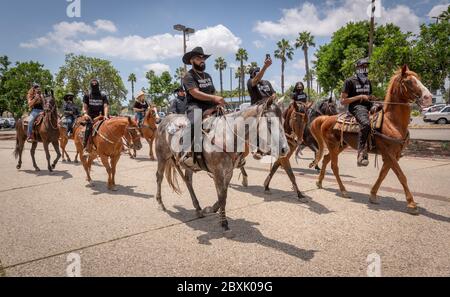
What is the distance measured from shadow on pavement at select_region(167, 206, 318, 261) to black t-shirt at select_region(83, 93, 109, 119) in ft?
16.9

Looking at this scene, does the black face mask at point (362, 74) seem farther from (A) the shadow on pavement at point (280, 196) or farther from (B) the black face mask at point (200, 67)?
(B) the black face mask at point (200, 67)

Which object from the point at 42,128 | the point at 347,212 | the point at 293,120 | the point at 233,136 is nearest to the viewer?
the point at 233,136

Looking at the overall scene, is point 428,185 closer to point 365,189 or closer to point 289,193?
point 365,189

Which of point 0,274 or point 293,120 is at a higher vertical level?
point 293,120

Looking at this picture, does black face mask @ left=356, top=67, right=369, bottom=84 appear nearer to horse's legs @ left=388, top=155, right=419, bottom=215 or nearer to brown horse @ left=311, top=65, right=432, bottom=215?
brown horse @ left=311, top=65, right=432, bottom=215

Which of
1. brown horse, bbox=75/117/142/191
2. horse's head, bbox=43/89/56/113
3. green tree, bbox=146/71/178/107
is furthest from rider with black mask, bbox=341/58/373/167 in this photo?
green tree, bbox=146/71/178/107

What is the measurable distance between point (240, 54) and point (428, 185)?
75529 millimetres

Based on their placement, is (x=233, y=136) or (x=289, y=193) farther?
(x=289, y=193)

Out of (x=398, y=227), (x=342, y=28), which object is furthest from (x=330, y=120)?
(x=342, y=28)

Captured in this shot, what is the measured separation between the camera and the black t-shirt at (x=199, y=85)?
5.05 m

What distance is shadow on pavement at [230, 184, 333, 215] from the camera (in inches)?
232

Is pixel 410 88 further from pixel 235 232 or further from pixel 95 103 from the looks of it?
pixel 95 103

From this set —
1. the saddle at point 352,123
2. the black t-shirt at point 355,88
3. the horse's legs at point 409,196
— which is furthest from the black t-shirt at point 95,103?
the horse's legs at point 409,196
